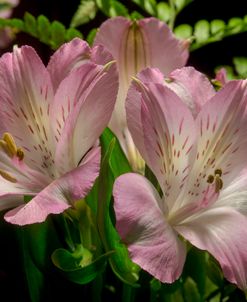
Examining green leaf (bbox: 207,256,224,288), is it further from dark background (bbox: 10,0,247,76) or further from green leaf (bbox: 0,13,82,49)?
dark background (bbox: 10,0,247,76)

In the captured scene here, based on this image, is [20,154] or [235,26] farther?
[235,26]

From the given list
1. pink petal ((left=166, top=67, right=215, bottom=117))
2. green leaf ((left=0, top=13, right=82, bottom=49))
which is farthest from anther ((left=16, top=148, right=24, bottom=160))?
green leaf ((left=0, top=13, right=82, bottom=49))

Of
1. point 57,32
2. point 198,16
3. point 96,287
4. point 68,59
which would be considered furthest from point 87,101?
point 198,16

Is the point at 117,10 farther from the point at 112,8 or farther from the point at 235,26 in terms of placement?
the point at 235,26

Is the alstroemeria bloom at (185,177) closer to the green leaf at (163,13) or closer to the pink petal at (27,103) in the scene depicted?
the pink petal at (27,103)

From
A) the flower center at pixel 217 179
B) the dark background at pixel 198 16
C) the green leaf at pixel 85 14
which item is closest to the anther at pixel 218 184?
the flower center at pixel 217 179

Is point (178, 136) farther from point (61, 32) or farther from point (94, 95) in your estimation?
point (61, 32)

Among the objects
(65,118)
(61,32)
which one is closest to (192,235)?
(65,118)
